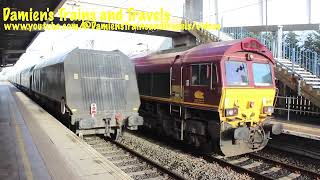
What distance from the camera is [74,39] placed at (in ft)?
125

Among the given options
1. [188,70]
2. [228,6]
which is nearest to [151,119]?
[188,70]

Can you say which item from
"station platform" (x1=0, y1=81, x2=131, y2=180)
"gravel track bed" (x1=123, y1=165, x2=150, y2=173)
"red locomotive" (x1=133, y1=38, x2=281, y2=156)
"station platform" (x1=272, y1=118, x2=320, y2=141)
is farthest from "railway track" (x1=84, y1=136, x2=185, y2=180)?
"station platform" (x1=272, y1=118, x2=320, y2=141)

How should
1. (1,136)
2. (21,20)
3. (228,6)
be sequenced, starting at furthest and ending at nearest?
(228,6), (21,20), (1,136)

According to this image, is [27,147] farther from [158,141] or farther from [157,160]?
[158,141]

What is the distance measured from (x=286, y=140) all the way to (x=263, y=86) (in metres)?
2.49

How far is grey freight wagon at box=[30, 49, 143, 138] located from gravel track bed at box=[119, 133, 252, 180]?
827mm

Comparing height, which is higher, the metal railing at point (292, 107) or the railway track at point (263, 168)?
the metal railing at point (292, 107)

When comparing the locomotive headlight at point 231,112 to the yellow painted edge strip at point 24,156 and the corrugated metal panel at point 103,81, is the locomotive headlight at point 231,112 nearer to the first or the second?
the corrugated metal panel at point 103,81

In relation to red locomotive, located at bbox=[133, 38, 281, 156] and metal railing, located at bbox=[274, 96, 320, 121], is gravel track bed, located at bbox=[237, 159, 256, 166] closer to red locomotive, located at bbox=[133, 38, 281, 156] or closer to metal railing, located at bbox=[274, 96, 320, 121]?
red locomotive, located at bbox=[133, 38, 281, 156]

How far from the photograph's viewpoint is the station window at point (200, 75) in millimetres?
10180

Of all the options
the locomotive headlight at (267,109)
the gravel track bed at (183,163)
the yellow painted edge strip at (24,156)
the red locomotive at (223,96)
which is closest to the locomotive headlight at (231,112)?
the red locomotive at (223,96)

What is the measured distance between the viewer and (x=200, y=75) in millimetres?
10469

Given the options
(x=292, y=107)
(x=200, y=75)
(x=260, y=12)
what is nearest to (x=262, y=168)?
(x=200, y=75)

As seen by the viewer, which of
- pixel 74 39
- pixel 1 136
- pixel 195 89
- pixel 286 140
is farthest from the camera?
pixel 74 39
